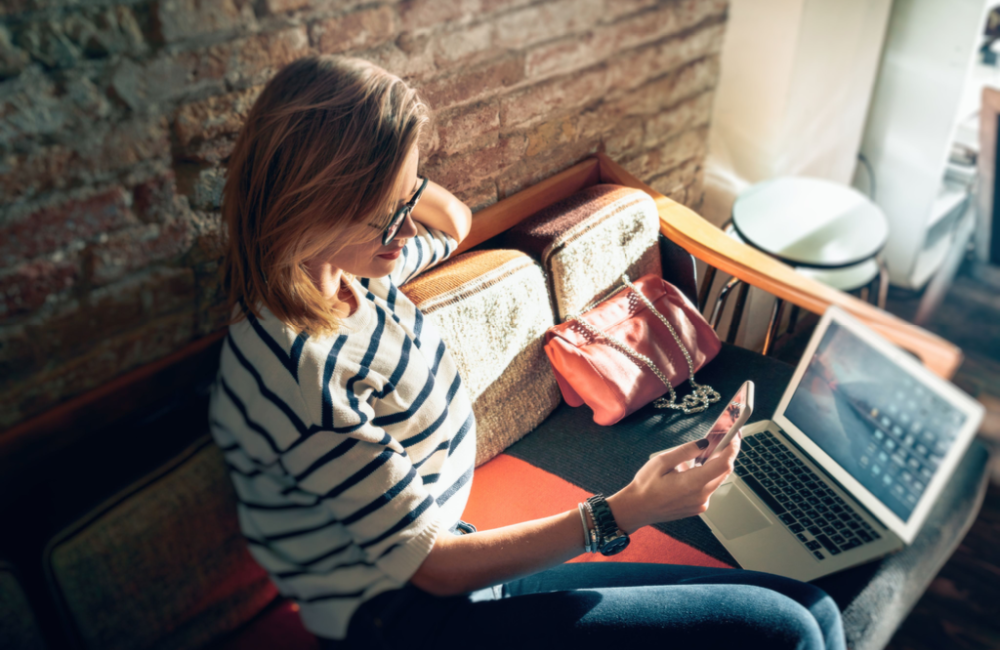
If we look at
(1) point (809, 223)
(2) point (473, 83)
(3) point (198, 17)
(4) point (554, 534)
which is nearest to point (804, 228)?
(1) point (809, 223)

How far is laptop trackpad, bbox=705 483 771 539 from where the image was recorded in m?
1.04

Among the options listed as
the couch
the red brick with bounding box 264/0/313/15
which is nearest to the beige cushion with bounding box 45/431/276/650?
the couch

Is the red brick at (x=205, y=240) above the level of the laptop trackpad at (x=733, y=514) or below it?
above

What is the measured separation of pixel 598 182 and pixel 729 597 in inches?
42.7

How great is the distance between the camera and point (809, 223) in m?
1.72

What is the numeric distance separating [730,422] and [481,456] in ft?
1.67

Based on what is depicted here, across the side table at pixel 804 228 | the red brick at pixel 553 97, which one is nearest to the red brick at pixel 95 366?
the red brick at pixel 553 97

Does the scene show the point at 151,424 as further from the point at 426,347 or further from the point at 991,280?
the point at 991,280

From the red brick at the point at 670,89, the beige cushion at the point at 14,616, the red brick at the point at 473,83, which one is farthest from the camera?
the red brick at the point at 670,89

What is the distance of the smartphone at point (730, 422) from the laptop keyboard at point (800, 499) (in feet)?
0.73

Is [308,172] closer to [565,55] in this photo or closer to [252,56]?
[252,56]

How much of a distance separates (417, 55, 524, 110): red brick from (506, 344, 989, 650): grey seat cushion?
69 centimetres

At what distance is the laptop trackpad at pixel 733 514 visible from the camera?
3.43 ft

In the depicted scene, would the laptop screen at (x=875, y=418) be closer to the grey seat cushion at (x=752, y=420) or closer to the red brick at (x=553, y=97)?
the grey seat cushion at (x=752, y=420)
